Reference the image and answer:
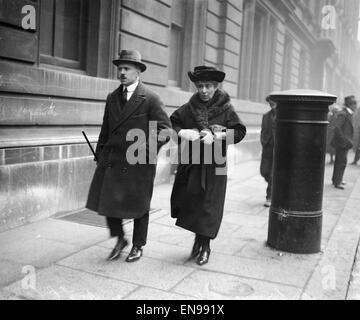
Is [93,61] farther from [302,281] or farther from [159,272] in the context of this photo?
[302,281]

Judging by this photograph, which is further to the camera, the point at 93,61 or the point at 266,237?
the point at 93,61

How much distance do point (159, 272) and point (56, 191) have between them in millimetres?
2434

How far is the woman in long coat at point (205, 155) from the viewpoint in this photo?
4.14 meters

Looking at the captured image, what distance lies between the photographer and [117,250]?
428cm

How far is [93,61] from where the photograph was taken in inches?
281

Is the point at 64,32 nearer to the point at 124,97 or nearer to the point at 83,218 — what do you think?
the point at 83,218

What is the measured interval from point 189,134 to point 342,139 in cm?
571

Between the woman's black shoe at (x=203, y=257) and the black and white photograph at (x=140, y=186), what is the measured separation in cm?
1

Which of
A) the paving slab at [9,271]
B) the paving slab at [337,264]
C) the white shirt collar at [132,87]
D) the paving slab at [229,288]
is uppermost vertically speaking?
the white shirt collar at [132,87]

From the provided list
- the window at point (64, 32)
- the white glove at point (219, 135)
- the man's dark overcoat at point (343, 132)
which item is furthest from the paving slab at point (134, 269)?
the man's dark overcoat at point (343, 132)

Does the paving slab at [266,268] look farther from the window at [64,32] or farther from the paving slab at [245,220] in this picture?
the window at [64,32]

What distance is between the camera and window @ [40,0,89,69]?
246 inches

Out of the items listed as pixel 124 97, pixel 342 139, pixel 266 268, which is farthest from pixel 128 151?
pixel 342 139
